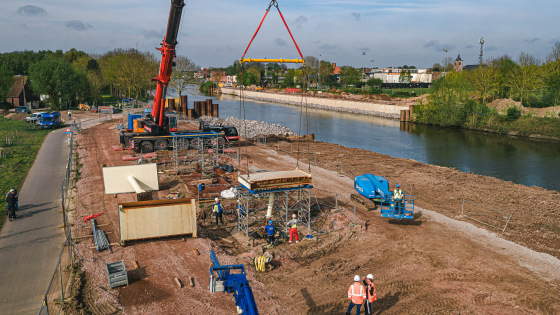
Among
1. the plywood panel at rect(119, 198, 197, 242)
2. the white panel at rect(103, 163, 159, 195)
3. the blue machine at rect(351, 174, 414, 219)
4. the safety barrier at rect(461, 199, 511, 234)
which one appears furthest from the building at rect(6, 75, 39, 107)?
the safety barrier at rect(461, 199, 511, 234)

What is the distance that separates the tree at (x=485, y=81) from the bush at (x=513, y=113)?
1016 cm

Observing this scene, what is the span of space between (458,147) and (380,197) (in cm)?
3601

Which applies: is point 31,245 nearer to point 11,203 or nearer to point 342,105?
point 11,203

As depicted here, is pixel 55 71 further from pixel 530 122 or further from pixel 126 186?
pixel 530 122

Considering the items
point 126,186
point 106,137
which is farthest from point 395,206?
point 106,137

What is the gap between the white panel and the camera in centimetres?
2261

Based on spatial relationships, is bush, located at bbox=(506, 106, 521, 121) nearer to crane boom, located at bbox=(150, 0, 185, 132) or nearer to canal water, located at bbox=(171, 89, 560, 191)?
canal water, located at bbox=(171, 89, 560, 191)

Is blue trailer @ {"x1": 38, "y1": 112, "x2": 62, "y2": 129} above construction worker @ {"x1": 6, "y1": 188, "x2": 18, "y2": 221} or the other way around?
above

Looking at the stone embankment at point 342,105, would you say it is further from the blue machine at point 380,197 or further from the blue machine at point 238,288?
the blue machine at point 238,288

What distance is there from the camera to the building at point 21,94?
242 ft

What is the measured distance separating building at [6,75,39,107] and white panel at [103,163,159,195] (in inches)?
2484

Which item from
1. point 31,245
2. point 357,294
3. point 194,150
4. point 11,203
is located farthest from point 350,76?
point 357,294

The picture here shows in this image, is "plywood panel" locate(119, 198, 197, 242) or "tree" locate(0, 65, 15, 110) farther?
"tree" locate(0, 65, 15, 110)

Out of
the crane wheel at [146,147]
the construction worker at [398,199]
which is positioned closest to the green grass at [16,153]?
the crane wheel at [146,147]
